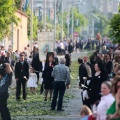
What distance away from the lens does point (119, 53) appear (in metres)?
19.3

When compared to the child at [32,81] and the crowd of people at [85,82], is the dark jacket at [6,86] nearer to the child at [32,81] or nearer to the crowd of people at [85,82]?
the crowd of people at [85,82]

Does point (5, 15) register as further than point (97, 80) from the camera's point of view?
Yes

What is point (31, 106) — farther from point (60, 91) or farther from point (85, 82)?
point (85, 82)

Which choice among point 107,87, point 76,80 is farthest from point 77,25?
point 107,87

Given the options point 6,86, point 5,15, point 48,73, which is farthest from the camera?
point 5,15

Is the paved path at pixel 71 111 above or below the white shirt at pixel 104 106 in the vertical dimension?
below

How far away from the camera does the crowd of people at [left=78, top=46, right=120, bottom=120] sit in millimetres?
11130

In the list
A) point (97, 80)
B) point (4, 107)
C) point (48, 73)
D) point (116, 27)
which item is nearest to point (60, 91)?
point (48, 73)

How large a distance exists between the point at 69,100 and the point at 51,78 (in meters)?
1.81

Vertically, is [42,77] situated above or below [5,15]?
below

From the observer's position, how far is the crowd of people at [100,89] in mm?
11130

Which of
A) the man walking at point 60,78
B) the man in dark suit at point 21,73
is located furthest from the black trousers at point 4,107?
the man in dark suit at point 21,73

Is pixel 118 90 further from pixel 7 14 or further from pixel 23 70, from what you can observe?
pixel 7 14

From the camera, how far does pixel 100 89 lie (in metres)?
19.1
